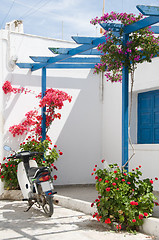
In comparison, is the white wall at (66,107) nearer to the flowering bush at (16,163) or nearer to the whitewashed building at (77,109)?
the whitewashed building at (77,109)

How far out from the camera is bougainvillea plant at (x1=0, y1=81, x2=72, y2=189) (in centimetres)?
841

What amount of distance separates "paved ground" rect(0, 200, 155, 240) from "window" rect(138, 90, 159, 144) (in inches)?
109

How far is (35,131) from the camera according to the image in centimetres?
896

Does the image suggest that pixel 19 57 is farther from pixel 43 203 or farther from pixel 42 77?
pixel 43 203

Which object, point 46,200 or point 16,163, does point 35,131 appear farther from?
point 46,200

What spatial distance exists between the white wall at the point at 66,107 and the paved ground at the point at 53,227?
251cm

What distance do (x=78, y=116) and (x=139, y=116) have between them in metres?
1.59

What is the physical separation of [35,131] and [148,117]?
102 inches

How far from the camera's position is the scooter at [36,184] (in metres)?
6.13

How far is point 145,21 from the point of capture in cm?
542

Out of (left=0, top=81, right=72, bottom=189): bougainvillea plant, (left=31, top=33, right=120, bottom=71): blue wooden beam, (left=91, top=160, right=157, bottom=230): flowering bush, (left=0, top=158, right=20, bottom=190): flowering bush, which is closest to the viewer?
(left=91, top=160, right=157, bottom=230): flowering bush

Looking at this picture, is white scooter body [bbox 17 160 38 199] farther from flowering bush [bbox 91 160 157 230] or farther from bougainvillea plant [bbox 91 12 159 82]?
bougainvillea plant [bbox 91 12 159 82]

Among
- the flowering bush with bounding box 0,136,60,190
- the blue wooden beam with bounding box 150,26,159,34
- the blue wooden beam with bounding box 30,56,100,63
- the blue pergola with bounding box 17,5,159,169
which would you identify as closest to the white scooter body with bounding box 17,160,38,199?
the flowering bush with bounding box 0,136,60,190

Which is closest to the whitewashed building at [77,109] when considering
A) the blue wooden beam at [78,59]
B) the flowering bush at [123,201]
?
the blue wooden beam at [78,59]
